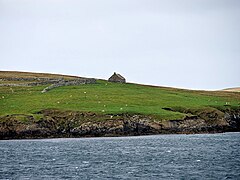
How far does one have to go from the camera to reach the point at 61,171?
218 ft

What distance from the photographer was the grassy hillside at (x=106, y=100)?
401 ft

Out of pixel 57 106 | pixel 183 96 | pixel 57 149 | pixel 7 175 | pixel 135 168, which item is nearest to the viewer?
pixel 7 175

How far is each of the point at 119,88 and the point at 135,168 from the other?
90.9m

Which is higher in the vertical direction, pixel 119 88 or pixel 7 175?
pixel 119 88

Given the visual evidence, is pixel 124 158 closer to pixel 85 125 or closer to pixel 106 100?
pixel 85 125

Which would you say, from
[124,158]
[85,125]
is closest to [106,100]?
[85,125]

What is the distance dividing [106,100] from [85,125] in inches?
881

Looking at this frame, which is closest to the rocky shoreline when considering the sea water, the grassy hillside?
the grassy hillside

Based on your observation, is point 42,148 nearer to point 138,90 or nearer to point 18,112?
point 18,112

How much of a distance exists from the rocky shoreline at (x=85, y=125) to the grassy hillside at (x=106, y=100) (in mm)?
2164

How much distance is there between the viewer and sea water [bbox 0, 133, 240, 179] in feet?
209

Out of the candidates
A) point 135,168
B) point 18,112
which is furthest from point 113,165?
point 18,112

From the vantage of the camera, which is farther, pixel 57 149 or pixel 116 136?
pixel 116 136

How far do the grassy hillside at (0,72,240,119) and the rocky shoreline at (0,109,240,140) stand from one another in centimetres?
216
